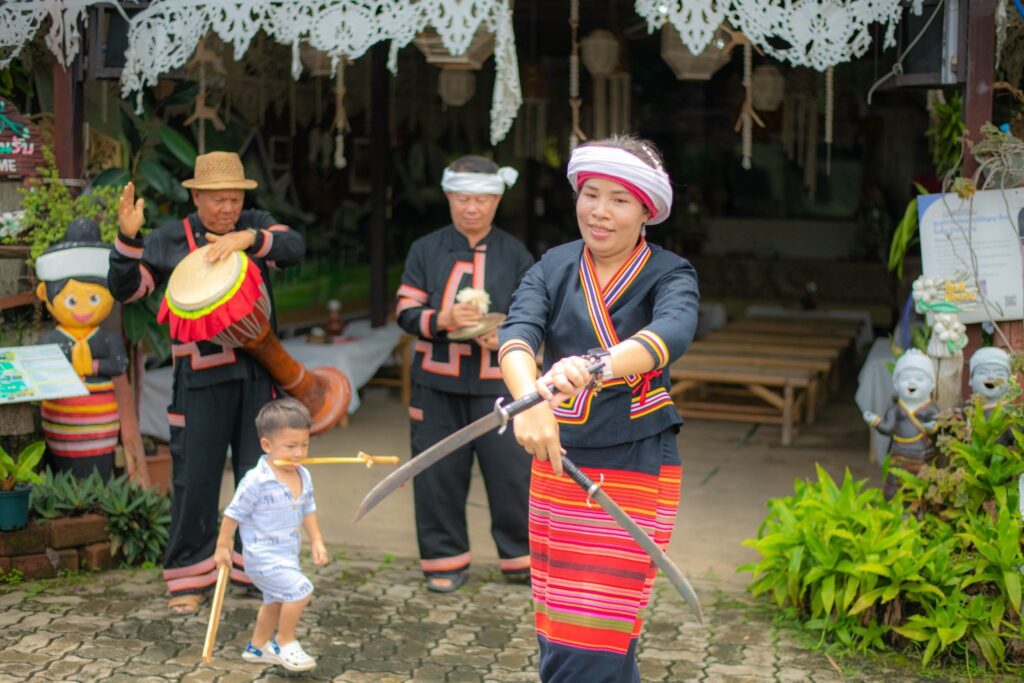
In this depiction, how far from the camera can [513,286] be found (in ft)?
18.6

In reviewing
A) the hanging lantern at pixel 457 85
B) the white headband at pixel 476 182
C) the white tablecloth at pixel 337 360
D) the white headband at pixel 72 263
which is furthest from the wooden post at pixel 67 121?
the hanging lantern at pixel 457 85

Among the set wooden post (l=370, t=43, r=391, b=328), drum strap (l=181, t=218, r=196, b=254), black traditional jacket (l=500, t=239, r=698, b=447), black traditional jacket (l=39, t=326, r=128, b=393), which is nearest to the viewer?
black traditional jacket (l=500, t=239, r=698, b=447)

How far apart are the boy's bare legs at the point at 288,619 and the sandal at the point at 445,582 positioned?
107 centimetres

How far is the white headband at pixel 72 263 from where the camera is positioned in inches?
226

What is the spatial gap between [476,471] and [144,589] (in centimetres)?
310

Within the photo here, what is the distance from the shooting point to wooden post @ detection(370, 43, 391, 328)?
33.2 ft

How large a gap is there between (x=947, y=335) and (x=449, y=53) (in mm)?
2658

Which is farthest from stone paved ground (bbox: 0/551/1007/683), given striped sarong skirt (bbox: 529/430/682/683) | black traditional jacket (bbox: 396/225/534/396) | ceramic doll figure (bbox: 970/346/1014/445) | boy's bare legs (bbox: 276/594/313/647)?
striped sarong skirt (bbox: 529/430/682/683)

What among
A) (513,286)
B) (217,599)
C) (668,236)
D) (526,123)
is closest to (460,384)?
(513,286)

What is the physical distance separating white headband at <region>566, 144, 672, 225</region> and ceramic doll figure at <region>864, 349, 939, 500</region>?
85.6 inches

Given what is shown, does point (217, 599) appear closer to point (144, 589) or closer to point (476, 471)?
point (144, 589)

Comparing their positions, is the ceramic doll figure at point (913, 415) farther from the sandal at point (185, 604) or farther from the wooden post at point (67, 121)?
the wooden post at point (67, 121)

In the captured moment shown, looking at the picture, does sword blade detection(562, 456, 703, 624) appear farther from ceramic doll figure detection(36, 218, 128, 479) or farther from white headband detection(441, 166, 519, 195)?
ceramic doll figure detection(36, 218, 128, 479)

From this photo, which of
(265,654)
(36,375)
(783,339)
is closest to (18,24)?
(36,375)
